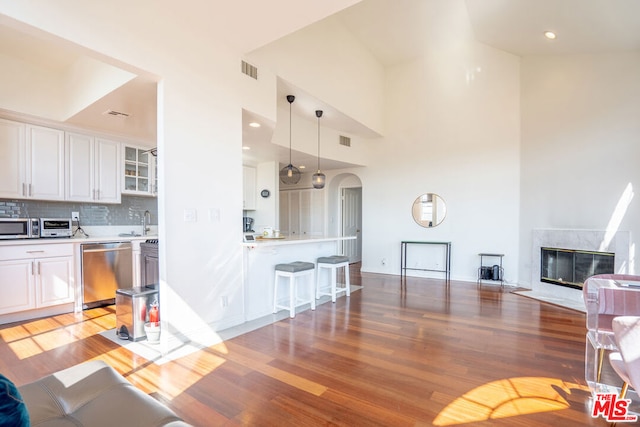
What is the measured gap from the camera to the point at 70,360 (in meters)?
2.66

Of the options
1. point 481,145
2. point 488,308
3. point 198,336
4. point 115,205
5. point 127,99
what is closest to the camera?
point 198,336

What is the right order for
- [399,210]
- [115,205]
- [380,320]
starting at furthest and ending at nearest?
[399,210]
[115,205]
[380,320]

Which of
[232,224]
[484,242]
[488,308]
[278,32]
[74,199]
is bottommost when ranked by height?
[488,308]

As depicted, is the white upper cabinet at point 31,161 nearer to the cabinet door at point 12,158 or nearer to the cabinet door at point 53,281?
the cabinet door at point 12,158

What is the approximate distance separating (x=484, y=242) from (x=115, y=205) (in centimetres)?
652

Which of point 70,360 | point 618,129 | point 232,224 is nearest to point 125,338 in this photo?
point 70,360

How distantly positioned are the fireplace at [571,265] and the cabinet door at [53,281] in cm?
699

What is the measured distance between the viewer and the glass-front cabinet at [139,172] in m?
4.91

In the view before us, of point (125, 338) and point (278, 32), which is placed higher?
point (278, 32)

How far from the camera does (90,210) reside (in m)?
4.73

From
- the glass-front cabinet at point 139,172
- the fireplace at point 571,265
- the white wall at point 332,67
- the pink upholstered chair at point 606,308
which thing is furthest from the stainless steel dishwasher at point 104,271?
the fireplace at point 571,265

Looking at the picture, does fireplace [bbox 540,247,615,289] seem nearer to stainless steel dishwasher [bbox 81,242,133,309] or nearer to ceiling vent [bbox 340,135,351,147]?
ceiling vent [bbox 340,135,351,147]

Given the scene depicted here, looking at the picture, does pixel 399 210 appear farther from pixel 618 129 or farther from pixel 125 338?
pixel 125 338

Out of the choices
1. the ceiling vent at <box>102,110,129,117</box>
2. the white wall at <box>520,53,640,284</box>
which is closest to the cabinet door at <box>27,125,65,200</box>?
the ceiling vent at <box>102,110,129,117</box>
